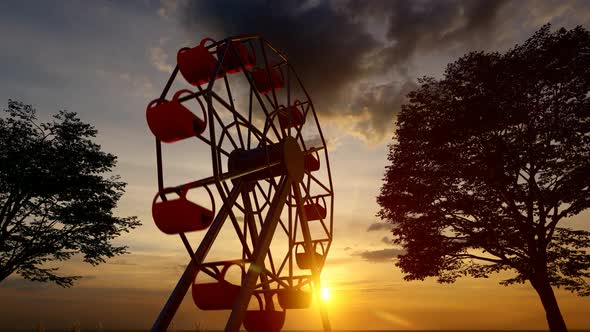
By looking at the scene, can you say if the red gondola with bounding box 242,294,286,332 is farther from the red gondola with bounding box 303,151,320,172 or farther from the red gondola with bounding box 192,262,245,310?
the red gondola with bounding box 303,151,320,172

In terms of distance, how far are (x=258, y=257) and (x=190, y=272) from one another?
1179mm

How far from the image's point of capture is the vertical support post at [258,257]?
6.92 m

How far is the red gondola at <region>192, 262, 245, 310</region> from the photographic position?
770cm

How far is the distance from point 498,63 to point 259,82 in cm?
1274

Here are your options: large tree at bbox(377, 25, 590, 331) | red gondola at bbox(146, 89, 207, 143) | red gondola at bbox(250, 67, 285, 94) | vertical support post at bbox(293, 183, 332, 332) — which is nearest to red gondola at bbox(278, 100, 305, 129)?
red gondola at bbox(250, 67, 285, 94)

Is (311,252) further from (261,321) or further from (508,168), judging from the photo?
(508,168)

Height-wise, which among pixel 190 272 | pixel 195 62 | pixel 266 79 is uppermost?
pixel 266 79

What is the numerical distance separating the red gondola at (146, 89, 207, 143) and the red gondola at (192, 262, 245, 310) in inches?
89.0

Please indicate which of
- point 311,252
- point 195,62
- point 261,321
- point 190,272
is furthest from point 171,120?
point 311,252

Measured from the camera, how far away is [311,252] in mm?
10211

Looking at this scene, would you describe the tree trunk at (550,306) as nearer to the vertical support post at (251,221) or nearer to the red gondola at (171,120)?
the vertical support post at (251,221)

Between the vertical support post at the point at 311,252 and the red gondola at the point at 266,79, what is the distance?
2.91 metres

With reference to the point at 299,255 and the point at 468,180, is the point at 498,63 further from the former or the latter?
the point at 299,255

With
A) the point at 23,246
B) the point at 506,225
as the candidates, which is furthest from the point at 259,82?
the point at 23,246
